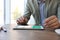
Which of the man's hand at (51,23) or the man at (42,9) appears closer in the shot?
the man's hand at (51,23)

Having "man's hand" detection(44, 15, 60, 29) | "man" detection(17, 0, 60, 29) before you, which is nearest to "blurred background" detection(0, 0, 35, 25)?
"man" detection(17, 0, 60, 29)

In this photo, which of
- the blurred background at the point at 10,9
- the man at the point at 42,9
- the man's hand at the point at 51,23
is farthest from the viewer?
the blurred background at the point at 10,9

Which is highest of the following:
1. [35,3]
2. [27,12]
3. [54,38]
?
[35,3]

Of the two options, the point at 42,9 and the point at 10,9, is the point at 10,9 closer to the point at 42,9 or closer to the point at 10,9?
the point at 10,9

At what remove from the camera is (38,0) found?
1.65 m

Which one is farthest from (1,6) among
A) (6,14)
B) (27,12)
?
(27,12)

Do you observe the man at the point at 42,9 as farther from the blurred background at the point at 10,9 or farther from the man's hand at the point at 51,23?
the blurred background at the point at 10,9

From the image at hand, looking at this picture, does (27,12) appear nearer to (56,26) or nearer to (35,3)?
(35,3)

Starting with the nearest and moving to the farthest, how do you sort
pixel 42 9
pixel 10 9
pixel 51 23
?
pixel 51 23 → pixel 42 9 → pixel 10 9

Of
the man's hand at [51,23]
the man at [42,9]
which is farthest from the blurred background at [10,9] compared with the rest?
the man's hand at [51,23]

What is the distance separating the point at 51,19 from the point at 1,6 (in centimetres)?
152

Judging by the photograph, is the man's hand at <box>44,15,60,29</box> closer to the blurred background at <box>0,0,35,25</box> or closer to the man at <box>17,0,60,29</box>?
the man at <box>17,0,60,29</box>

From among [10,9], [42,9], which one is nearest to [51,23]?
[42,9]

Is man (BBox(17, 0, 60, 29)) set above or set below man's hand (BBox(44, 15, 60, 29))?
above
